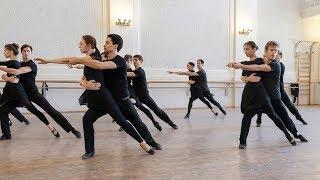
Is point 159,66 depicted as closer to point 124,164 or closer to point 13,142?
point 13,142

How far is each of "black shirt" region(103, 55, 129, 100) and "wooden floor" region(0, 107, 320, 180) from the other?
629 millimetres

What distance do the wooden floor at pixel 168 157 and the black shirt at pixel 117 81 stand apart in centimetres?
63

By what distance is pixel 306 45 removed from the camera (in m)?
12.8

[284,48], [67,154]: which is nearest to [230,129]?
[67,154]

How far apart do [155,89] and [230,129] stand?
4.71 metres

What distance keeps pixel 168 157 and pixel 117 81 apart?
0.91 metres

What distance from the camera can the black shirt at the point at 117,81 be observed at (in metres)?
3.76

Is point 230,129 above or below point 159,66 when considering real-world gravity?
below

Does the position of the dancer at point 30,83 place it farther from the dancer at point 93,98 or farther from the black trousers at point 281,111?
the black trousers at point 281,111

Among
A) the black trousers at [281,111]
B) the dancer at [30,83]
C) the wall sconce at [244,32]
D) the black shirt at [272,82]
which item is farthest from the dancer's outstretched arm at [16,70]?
the wall sconce at [244,32]

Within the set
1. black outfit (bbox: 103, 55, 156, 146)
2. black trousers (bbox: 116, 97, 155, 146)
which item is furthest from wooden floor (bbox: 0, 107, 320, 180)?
black outfit (bbox: 103, 55, 156, 146)

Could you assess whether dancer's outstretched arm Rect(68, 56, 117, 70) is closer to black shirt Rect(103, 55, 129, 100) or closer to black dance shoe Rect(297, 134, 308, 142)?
black shirt Rect(103, 55, 129, 100)

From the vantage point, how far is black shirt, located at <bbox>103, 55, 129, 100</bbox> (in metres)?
3.76

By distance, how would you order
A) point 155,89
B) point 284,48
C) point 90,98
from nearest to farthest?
1. point 90,98
2. point 155,89
3. point 284,48
